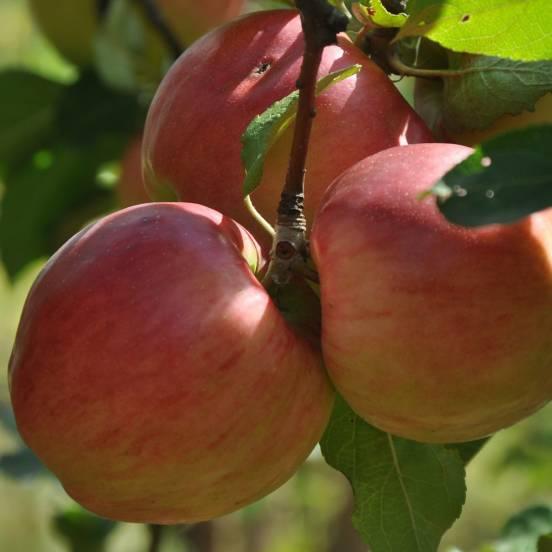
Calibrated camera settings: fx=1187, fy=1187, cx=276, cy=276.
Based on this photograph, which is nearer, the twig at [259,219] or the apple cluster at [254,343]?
the apple cluster at [254,343]

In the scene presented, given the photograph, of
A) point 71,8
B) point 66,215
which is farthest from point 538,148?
point 71,8

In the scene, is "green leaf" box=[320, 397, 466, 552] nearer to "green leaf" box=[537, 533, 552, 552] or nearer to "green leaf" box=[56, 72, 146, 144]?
"green leaf" box=[537, 533, 552, 552]

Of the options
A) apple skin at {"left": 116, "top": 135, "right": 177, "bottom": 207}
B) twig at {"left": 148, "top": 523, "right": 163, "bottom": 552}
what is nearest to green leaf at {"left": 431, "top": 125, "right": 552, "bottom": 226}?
apple skin at {"left": 116, "top": 135, "right": 177, "bottom": 207}

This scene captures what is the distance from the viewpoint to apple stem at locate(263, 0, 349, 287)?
2.83 ft

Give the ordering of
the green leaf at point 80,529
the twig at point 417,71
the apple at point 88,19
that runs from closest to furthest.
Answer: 1. the twig at point 417,71
2. the green leaf at point 80,529
3. the apple at point 88,19

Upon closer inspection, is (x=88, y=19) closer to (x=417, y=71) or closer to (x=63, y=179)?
(x=63, y=179)

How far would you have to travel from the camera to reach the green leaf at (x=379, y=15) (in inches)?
39.5

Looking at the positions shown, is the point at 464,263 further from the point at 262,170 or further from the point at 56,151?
the point at 56,151

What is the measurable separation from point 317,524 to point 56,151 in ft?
5.05

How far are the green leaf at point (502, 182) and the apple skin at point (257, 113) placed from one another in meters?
0.21

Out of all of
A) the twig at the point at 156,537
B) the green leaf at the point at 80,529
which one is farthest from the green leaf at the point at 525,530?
the green leaf at the point at 80,529

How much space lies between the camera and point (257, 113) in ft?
3.40

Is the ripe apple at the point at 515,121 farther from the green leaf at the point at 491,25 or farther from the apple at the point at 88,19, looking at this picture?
the apple at the point at 88,19

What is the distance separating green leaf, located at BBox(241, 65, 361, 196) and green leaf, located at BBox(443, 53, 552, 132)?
0.46ft
